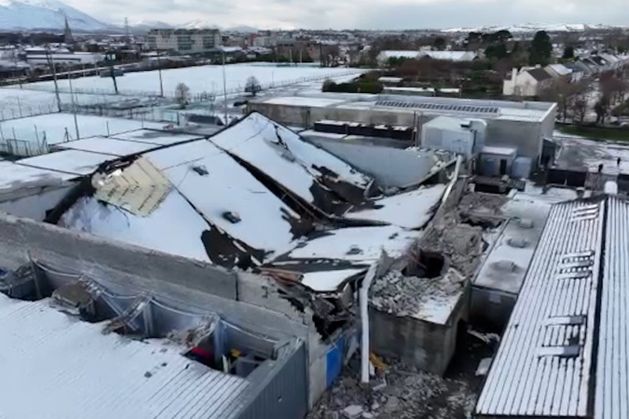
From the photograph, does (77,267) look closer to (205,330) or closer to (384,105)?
(205,330)

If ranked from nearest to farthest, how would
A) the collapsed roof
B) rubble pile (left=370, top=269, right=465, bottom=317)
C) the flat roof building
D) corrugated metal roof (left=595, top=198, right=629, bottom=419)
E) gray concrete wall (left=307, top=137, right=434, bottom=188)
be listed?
corrugated metal roof (left=595, top=198, right=629, bottom=419)
rubble pile (left=370, top=269, right=465, bottom=317)
the collapsed roof
gray concrete wall (left=307, top=137, right=434, bottom=188)
the flat roof building

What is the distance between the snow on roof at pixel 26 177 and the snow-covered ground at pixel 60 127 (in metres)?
11.3

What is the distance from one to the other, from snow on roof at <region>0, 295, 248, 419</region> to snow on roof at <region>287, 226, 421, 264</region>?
23.0 feet

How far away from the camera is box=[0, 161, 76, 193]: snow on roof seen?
647 inches

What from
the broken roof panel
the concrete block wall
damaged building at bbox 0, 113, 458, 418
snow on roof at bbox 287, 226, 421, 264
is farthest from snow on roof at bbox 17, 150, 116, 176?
snow on roof at bbox 287, 226, 421, 264

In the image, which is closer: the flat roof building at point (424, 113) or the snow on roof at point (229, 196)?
the snow on roof at point (229, 196)

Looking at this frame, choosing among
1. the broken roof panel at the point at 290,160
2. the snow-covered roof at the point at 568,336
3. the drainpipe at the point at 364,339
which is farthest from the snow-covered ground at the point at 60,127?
the snow-covered roof at the point at 568,336

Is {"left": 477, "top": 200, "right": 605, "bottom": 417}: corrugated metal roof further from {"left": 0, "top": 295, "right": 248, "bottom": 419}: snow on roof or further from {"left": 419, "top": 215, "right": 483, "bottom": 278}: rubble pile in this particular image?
{"left": 0, "top": 295, "right": 248, "bottom": 419}: snow on roof

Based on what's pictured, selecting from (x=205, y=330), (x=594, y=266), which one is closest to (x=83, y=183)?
(x=205, y=330)

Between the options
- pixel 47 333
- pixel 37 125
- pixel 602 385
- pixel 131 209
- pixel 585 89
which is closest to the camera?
pixel 602 385

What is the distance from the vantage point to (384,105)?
30.6 metres

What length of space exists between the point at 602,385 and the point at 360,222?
1134cm

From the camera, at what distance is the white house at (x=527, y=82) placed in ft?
157

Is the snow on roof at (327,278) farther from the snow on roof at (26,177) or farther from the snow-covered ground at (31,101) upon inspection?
the snow-covered ground at (31,101)
